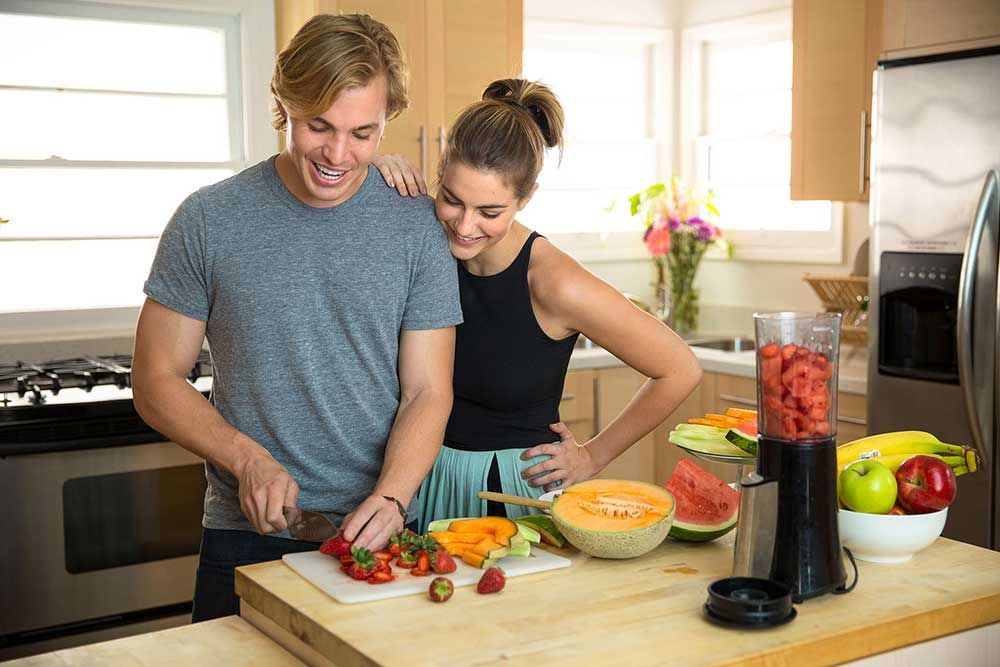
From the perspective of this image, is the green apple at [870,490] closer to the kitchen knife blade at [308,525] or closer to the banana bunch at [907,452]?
the banana bunch at [907,452]

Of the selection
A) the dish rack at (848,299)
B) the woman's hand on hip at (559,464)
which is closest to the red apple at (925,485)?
the woman's hand on hip at (559,464)

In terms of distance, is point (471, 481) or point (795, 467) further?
point (471, 481)

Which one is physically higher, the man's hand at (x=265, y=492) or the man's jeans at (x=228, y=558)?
the man's hand at (x=265, y=492)

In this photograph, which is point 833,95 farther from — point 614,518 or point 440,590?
point 440,590

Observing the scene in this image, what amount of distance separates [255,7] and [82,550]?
187cm

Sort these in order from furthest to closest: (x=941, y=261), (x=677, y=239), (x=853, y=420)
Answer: (x=677, y=239)
(x=853, y=420)
(x=941, y=261)

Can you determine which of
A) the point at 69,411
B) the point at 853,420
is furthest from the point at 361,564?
the point at 853,420

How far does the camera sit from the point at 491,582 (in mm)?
1469

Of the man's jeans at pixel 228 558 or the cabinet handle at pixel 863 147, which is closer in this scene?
the man's jeans at pixel 228 558

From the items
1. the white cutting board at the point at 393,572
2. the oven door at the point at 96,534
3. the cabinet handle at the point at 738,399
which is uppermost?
the white cutting board at the point at 393,572

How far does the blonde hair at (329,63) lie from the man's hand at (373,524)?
2.00 feet

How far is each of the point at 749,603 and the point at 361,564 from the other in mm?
515

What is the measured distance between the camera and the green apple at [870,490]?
5.32ft

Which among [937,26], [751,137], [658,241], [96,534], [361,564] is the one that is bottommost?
[96,534]
